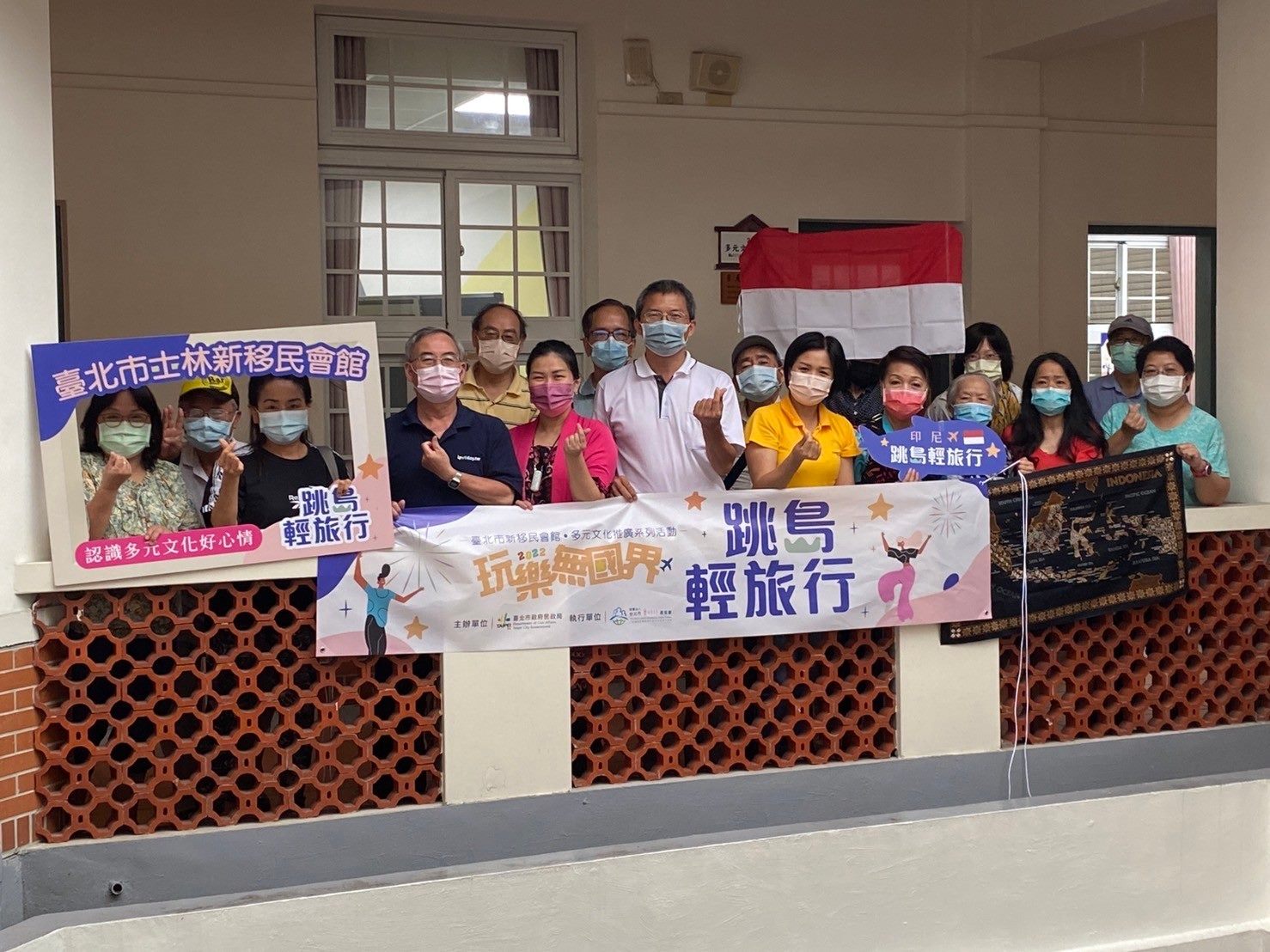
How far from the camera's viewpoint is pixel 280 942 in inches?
172

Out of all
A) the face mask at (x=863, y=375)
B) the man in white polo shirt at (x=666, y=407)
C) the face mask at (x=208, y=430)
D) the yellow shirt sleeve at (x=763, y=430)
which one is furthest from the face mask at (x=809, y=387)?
the face mask at (x=208, y=430)

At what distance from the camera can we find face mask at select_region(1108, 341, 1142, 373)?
6.30 metres

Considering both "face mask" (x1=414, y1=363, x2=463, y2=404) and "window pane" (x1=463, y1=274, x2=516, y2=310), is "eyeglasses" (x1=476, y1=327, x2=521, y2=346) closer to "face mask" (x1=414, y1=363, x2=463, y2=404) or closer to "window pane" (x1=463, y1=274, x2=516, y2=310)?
"face mask" (x1=414, y1=363, x2=463, y2=404)

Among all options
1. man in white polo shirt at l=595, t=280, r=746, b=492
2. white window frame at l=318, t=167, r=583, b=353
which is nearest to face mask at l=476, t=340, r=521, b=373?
man in white polo shirt at l=595, t=280, r=746, b=492

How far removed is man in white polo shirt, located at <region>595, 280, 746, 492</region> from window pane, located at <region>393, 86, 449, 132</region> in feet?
10.8

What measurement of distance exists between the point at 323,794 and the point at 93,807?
718 mm

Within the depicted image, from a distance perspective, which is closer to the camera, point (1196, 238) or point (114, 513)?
point (114, 513)

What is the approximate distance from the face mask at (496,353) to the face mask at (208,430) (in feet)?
3.27

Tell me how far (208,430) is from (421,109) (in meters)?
3.96

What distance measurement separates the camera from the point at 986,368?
600cm

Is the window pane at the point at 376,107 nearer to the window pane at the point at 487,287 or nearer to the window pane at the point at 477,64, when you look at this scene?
the window pane at the point at 477,64

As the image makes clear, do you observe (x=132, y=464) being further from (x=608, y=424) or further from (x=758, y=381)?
(x=758, y=381)

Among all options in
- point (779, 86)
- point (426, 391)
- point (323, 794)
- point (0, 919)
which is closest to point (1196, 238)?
point (779, 86)

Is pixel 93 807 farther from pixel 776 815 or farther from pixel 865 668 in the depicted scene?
pixel 865 668
